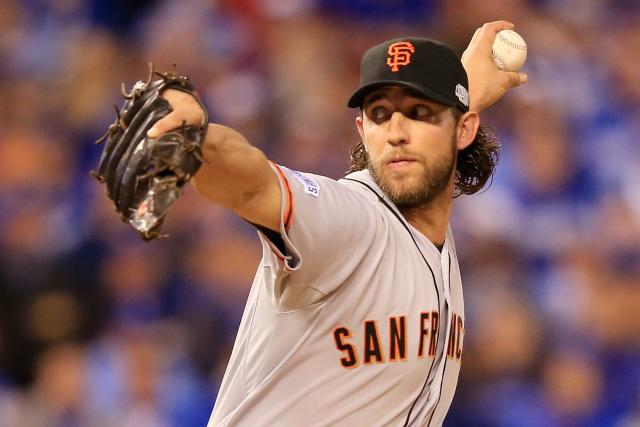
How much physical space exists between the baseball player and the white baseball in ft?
2.16

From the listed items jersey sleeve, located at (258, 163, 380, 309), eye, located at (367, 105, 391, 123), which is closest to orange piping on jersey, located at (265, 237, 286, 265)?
jersey sleeve, located at (258, 163, 380, 309)

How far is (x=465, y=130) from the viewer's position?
2707 mm

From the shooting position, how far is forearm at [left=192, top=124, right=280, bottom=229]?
5.98 feet

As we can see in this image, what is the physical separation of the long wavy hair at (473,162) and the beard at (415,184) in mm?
448

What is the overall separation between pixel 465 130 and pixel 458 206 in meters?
1.92

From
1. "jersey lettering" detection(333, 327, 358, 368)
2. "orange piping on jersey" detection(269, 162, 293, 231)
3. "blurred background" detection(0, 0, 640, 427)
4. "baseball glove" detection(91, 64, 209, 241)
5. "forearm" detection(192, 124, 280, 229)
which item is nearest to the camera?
"baseball glove" detection(91, 64, 209, 241)

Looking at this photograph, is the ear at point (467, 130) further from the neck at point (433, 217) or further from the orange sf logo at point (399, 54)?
the orange sf logo at point (399, 54)

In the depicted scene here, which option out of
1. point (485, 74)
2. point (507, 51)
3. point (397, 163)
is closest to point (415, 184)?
point (397, 163)

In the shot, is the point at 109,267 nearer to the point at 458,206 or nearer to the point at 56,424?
the point at 56,424

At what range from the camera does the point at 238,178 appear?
6.10 ft

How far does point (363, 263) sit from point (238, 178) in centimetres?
47

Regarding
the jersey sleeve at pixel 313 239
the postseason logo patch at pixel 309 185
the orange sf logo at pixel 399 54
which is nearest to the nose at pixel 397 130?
the orange sf logo at pixel 399 54

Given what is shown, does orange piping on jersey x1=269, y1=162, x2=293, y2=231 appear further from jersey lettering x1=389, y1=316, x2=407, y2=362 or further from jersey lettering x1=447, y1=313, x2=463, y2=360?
jersey lettering x1=447, y1=313, x2=463, y2=360

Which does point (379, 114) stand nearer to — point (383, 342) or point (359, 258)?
point (359, 258)
